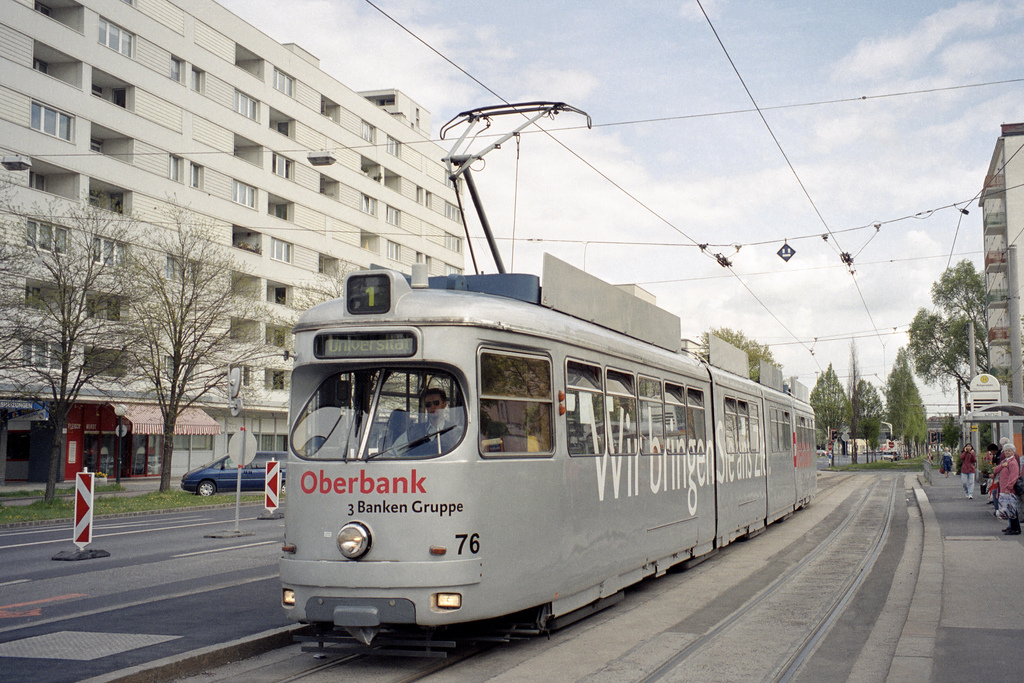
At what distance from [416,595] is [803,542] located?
1148cm

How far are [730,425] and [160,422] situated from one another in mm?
32860

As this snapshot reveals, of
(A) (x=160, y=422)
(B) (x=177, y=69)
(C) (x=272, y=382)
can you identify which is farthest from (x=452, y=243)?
(A) (x=160, y=422)

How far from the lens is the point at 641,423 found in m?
10.2

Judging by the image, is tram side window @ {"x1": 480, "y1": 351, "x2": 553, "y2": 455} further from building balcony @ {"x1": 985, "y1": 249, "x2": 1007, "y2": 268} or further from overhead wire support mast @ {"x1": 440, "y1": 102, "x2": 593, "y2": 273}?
building balcony @ {"x1": 985, "y1": 249, "x2": 1007, "y2": 268}

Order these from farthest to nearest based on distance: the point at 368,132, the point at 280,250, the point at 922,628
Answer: the point at 368,132
the point at 280,250
the point at 922,628

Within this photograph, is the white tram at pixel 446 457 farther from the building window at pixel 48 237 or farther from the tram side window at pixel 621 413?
the building window at pixel 48 237

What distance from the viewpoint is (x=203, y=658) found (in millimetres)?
7012

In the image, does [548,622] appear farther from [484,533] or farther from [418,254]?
[418,254]

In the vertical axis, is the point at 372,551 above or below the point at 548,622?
above

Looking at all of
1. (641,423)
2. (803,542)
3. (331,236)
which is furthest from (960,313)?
(641,423)

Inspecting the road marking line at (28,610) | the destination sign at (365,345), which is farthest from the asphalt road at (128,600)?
the destination sign at (365,345)

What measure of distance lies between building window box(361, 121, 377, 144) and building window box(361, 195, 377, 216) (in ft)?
11.4

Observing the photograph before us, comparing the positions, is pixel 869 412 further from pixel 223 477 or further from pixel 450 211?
pixel 223 477

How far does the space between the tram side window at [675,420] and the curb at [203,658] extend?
487 cm
